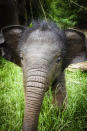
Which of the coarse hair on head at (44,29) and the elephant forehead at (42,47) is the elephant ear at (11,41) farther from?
the elephant forehead at (42,47)

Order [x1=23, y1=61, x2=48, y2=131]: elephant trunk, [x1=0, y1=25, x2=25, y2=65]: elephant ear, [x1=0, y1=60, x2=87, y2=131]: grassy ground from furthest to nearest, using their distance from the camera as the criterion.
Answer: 1. [x1=0, y1=25, x2=25, y2=65]: elephant ear
2. [x1=0, y1=60, x2=87, y2=131]: grassy ground
3. [x1=23, y1=61, x2=48, y2=131]: elephant trunk

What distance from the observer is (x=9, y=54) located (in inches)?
143

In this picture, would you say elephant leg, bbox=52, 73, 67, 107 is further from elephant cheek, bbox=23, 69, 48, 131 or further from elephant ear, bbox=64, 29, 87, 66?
elephant cheek, bbox=23, 69, 48, 131

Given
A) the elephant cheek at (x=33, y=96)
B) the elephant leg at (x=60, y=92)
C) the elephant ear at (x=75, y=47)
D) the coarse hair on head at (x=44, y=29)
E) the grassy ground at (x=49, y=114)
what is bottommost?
the grassy ground at (x=49, y=114)

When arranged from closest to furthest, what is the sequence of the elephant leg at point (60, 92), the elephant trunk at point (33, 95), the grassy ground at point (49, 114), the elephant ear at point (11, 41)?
the elephant trunk at point (33, 95) < the grassy ground at point (49, 114) < the elephant ear at point (11, 41) < the elephant leg at point (60, 92)

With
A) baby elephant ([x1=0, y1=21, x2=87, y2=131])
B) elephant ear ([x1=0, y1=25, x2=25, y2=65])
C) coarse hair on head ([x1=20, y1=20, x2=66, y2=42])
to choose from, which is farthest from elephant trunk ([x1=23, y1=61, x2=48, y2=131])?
elephant ear ([x1=0, y1=25, x2=25, y2=65])

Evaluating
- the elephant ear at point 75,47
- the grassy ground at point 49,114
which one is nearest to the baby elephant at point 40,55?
the elephant ear at point 75,47

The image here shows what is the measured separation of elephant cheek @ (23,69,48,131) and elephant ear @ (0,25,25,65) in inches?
39.3

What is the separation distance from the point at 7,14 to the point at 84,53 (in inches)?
81.7

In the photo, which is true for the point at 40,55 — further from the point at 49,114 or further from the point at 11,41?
the point at 49,114

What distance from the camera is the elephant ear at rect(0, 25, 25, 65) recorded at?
3.46m

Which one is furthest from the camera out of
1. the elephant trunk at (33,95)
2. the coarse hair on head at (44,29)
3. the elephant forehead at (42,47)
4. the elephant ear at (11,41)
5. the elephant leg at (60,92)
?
the elephant leg at (60,92)

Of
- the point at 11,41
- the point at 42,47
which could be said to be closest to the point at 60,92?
the point at 42,47

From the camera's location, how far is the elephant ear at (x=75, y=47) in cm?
336
